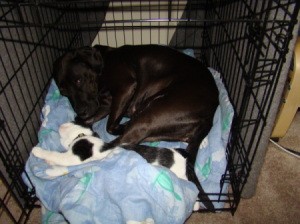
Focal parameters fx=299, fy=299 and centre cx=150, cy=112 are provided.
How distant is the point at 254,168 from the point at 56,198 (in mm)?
990

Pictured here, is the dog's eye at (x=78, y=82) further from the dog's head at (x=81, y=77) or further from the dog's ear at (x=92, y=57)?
the dog's ear at (x=92, y=57)

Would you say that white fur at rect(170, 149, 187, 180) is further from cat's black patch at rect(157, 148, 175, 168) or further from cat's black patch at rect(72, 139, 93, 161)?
cat's black patch at rect(72, 139, 93, 161)

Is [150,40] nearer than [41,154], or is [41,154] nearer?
[41,154]

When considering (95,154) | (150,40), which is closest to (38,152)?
(95,154)

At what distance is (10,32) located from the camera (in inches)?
61.9

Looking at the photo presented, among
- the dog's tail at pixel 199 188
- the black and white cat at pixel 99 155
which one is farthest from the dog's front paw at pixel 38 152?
the dog's tail at pixel 199 188

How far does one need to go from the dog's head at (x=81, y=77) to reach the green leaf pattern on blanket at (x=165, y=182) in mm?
781

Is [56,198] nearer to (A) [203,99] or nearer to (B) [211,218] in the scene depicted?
(B) [211,218]

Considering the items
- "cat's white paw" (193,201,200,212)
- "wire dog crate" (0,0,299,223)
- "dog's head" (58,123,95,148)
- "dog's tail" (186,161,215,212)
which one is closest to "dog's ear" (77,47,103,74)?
"wire dog crate" (0,0,299,223)

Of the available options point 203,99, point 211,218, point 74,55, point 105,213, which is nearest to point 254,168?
point 211,218

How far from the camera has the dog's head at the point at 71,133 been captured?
161 centimetres

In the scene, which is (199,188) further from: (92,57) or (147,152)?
(92,57)

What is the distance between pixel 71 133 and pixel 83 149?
16cm

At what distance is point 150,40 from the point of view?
8.65 ft
